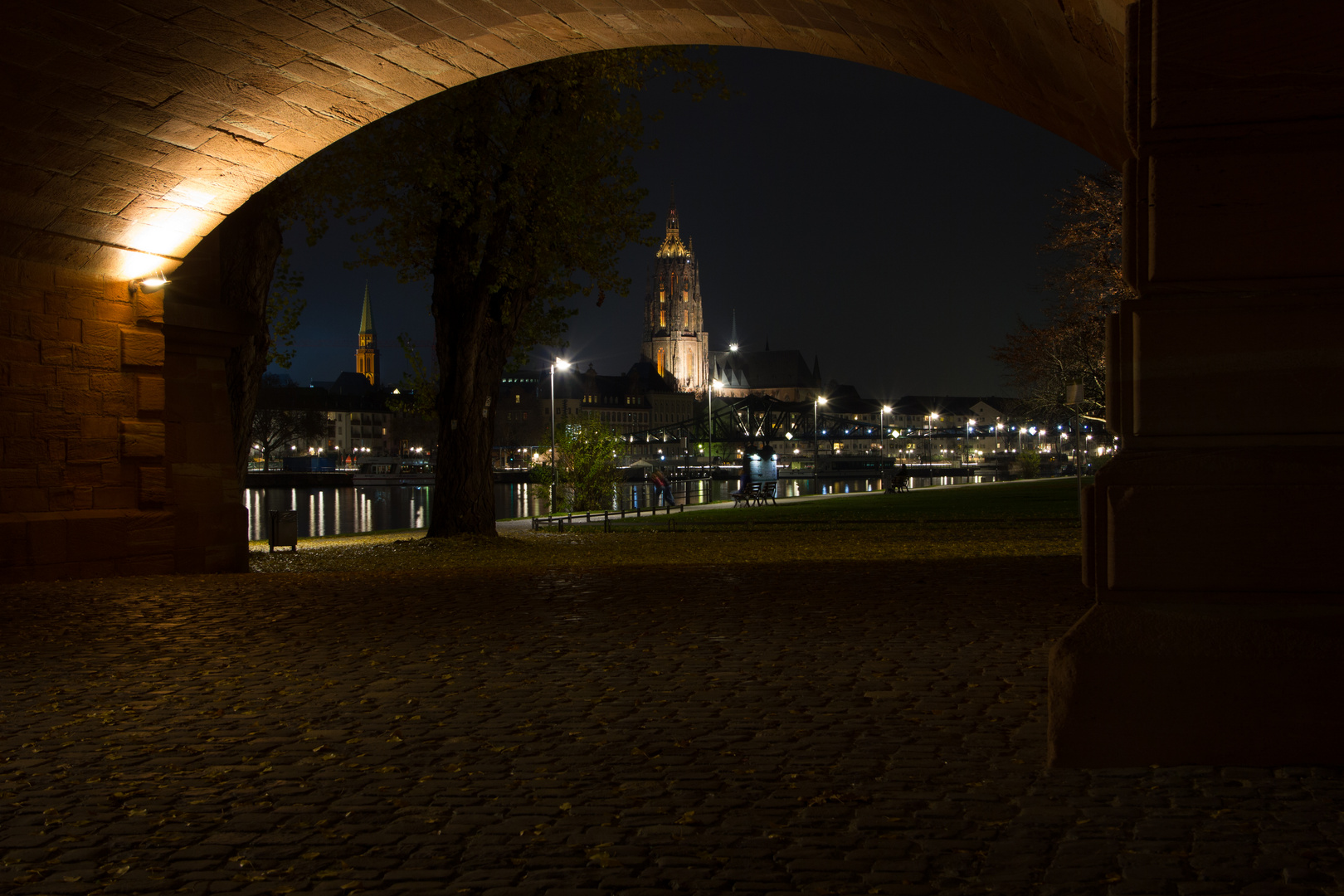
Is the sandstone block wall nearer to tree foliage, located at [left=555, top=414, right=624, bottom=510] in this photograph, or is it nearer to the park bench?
the park bench

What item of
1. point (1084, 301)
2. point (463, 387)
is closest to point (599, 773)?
point (463, 387)

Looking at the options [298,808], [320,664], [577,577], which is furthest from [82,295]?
[298,808]

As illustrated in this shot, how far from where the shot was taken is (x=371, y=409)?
167m

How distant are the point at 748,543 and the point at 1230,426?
15.1 m

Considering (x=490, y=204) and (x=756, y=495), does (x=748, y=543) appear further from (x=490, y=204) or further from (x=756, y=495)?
(x=756, y=495)

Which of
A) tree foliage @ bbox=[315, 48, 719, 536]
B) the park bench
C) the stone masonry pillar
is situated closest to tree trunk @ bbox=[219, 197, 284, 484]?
tree foliage @ bbox=[315, 48, 719, 536]

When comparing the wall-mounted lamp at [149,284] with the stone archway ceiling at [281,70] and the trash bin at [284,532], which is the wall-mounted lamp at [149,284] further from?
the trash bin at [284,532]

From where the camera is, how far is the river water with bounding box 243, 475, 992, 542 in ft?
172

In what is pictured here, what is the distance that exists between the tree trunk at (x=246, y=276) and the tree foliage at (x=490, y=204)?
2386mm

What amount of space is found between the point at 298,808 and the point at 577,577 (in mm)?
7863

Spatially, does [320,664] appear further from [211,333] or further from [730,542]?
[730,542]

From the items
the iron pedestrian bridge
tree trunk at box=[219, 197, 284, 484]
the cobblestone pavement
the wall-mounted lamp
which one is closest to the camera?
the cobblestone pavement

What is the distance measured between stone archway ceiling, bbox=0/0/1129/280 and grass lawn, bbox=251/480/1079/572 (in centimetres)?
512

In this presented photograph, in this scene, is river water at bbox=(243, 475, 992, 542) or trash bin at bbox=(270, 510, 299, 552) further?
river water at bbox=(243, 475, 992, 542)
